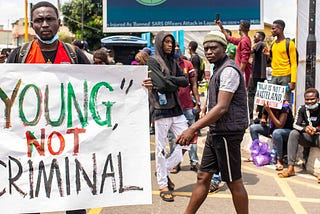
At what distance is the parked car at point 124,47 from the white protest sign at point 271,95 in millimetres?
12044

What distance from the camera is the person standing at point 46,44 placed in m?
2.87

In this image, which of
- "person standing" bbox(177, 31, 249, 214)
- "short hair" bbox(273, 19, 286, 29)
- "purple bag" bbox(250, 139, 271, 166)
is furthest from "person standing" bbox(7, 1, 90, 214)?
"short hair" bbox(273, 19, 286, 29)

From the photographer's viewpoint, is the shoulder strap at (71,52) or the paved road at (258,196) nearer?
the shoulder strap at (71,52)

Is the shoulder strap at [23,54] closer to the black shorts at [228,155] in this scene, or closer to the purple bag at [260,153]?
the black shorts at [228,155]

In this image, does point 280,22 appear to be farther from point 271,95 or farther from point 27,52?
point 27,52

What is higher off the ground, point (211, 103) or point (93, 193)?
point (211, 103)

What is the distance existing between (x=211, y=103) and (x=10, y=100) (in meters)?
1.66

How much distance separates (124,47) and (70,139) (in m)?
15.7

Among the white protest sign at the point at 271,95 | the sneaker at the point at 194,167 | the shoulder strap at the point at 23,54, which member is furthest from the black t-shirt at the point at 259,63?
the shoulder strap at the point at 23,54

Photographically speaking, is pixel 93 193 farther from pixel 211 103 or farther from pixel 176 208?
pixel 176 208

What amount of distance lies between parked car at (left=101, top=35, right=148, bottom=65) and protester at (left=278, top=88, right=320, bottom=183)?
12.8 metres

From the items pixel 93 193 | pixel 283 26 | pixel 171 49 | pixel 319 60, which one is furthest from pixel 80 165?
pixel 319 60

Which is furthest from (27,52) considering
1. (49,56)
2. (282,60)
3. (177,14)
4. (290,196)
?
(177,14)

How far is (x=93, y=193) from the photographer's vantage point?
9.63 feet
